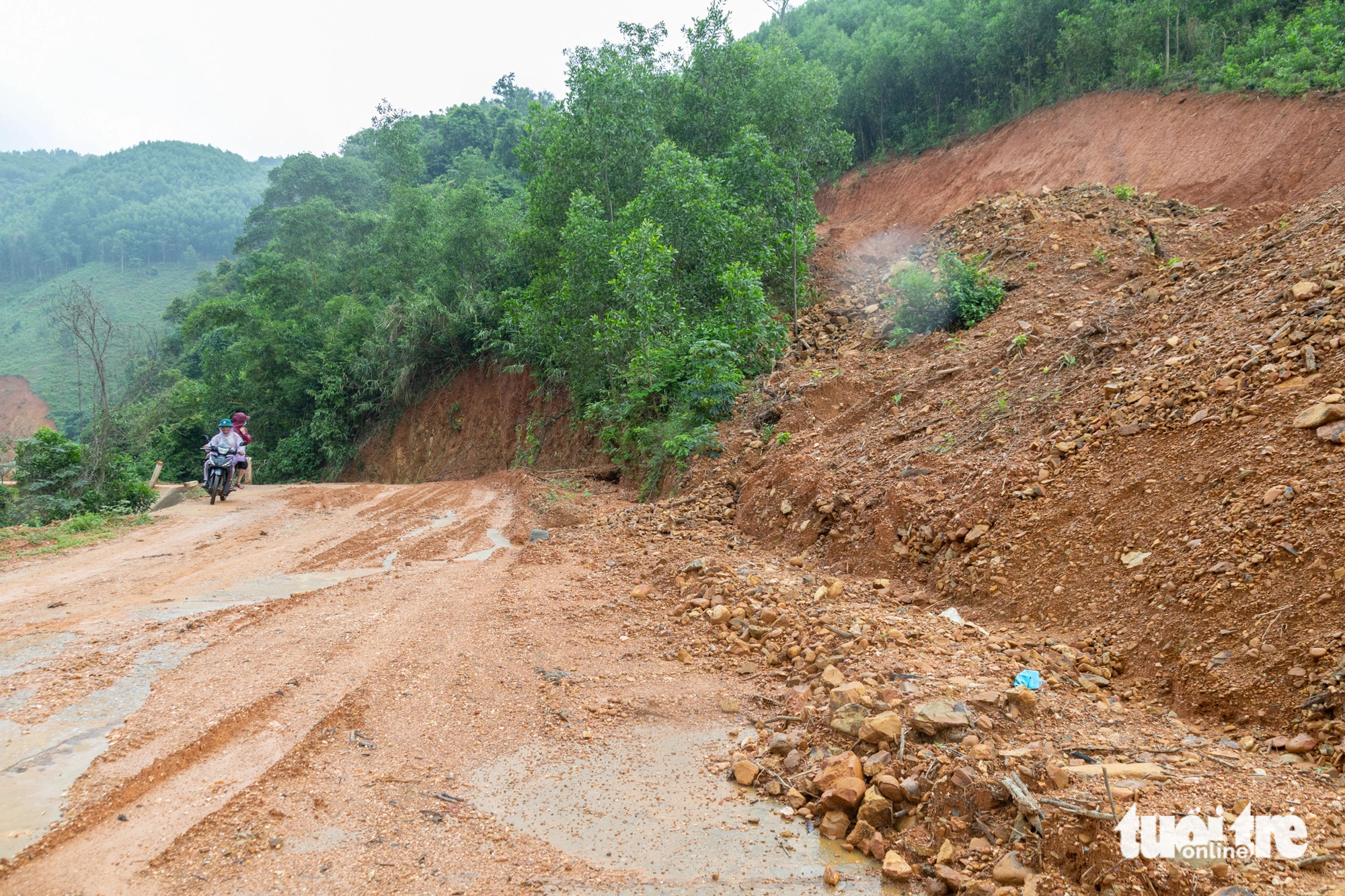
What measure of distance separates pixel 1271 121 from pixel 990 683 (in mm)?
16667

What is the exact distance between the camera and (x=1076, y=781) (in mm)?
2869

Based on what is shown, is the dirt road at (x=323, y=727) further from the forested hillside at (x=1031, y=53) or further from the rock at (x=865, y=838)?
the forested hillside at (x=1031, y=53)

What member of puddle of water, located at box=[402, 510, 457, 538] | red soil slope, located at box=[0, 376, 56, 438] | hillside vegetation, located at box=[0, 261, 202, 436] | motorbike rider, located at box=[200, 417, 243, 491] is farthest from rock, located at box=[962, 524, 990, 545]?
red soil slope, located at box=[0, 376, 56, 438]

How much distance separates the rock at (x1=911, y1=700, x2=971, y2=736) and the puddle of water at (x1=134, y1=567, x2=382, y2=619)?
513 cm

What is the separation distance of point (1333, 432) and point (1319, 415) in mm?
169

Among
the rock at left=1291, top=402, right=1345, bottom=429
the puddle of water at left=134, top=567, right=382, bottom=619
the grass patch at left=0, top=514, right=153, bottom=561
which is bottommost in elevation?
the puddle of water at left=134, top=567, right=382, bottom=619

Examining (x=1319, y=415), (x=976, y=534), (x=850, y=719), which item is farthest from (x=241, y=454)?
(x=1319, y=415)

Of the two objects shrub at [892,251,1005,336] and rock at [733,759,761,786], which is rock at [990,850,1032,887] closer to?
rock at [733,759,761,786]

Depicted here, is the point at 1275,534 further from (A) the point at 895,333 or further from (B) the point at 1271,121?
(B) the point at 1271,121

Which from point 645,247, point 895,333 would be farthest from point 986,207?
point 645,247

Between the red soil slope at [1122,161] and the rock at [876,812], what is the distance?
14355 mm

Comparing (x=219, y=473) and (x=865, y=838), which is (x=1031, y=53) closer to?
(x=219, y=473)

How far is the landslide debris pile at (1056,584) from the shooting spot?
2.89 meters

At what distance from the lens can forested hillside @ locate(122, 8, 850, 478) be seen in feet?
40.5
